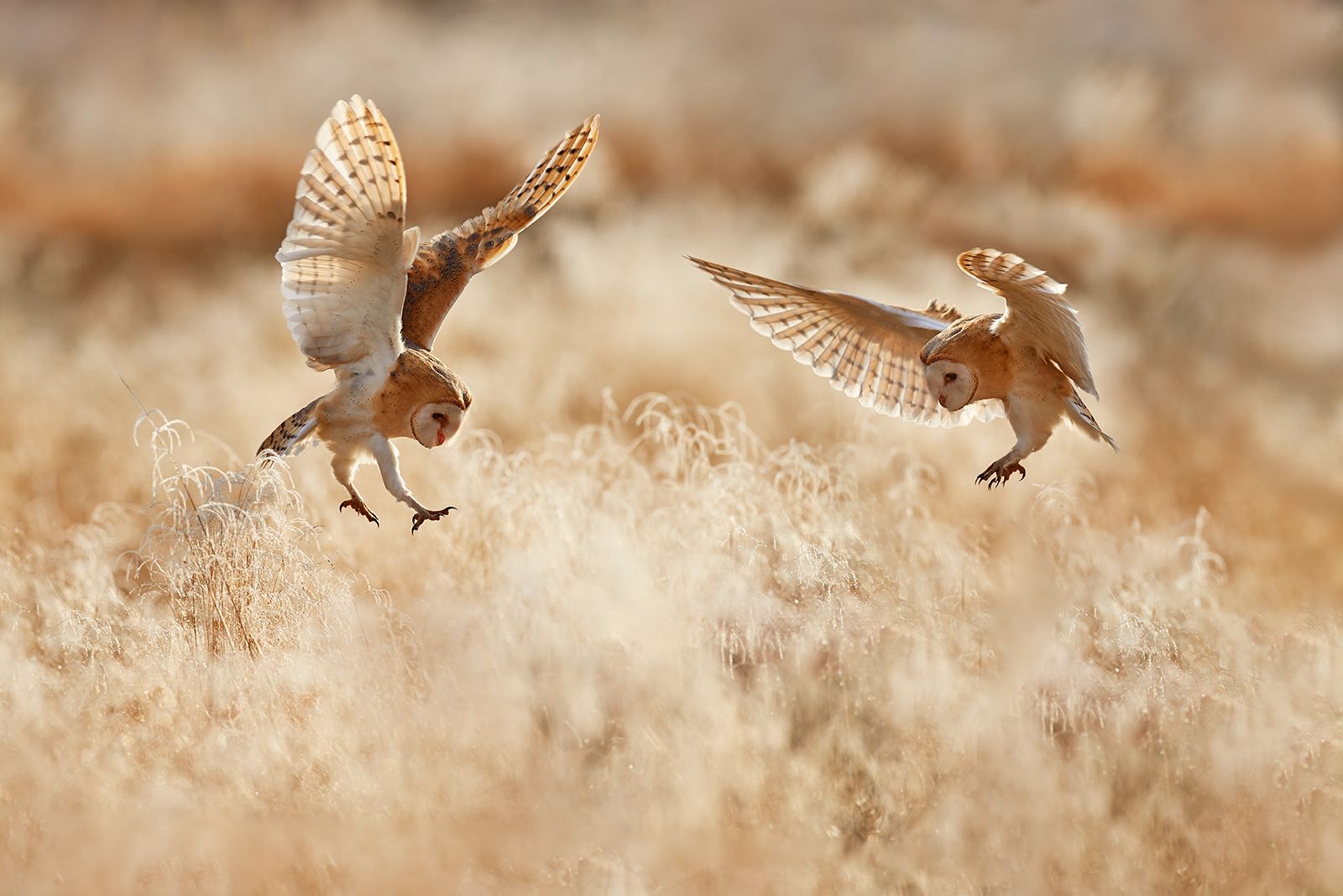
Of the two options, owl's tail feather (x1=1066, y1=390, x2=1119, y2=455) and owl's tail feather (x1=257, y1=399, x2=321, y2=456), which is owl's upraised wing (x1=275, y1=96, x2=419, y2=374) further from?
owl's tail feather (x1=1066, y1=390, x2=1119, y2=455)

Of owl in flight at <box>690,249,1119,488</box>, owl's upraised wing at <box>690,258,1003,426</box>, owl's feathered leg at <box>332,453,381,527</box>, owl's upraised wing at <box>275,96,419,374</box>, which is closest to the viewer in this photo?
owl's upraised wing at <box>275,96,419,374</box>

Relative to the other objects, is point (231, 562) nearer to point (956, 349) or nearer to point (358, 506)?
point (358, 506)

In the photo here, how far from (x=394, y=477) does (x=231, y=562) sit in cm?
103

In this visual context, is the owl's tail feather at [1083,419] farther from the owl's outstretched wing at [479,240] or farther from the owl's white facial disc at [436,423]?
the owl's white facial disc at [436,423]

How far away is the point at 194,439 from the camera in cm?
408

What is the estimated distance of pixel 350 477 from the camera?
3.33m

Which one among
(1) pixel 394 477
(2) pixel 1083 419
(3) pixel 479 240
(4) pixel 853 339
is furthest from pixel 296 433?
(2) pixel 1083 419

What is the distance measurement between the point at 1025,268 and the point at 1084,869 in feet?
8.82

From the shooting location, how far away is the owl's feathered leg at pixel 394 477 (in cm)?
326

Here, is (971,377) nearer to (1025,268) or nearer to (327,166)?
(1025,268)

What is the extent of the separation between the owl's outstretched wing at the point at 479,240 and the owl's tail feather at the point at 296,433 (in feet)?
1.46

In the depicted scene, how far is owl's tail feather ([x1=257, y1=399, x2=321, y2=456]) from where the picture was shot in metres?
3.22

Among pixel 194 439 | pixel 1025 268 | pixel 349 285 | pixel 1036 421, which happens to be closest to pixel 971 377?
pixel 1036 421

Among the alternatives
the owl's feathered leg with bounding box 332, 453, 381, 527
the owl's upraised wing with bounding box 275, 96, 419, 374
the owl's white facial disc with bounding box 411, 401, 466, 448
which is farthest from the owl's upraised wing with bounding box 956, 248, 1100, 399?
the owl's feathered leg with bounding box 332, 453, 381, 527
